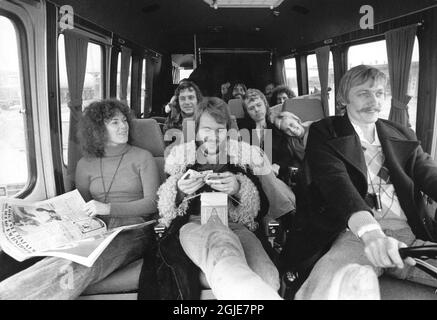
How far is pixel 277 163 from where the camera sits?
253 cm

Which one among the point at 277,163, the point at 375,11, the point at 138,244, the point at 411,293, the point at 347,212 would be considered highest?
the point at 375,11

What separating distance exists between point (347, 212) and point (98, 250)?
3.29ft

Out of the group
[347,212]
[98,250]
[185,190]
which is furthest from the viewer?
[185,190]

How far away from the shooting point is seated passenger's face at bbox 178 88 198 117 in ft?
9.22

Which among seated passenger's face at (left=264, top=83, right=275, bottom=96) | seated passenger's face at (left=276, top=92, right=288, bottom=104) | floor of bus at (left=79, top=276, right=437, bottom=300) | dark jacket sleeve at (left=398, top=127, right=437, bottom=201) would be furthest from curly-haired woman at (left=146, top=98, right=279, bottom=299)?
seated passenger's face at (left=264, top=83, right=275, bottom=96)

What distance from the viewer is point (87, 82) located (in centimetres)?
259

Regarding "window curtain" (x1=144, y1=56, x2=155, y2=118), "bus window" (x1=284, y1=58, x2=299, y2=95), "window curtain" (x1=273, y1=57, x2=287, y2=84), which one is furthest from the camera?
"window curtain" (x1=144, y1=56, x2=155, y2=118)

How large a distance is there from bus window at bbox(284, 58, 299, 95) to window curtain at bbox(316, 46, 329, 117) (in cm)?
27

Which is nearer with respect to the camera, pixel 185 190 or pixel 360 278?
pixel 360 278

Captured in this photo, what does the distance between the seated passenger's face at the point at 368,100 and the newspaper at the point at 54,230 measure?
1183 millimetres

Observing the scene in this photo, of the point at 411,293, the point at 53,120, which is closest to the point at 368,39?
the point at 411,293

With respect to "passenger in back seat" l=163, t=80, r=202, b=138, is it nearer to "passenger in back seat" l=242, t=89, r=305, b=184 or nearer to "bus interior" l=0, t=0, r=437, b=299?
"bus interior" l=0, t=0, r=437, b=299

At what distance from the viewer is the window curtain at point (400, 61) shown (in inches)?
90.0

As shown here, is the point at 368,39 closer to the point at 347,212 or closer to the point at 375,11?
the point at 375,11
